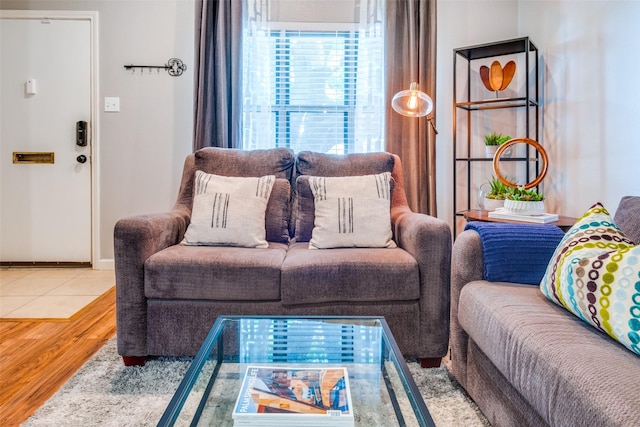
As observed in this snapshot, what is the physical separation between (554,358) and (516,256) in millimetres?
567

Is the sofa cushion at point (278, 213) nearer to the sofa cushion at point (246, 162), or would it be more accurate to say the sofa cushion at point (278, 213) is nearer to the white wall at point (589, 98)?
the sofa cushion at point (246, 162)

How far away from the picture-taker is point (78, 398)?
146cm

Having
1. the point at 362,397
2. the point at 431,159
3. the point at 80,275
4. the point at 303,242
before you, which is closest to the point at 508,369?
the point at 362,397

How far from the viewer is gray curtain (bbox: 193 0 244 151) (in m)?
2.95

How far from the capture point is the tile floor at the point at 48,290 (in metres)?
2.37

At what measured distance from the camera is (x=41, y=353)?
6.04ft

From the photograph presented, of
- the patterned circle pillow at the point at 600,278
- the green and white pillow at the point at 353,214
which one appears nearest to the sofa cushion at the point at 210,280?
the green and white pillow at the point at 353,214

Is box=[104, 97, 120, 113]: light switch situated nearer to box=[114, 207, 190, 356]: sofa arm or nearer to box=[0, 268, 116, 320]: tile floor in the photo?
box=[0, 268, 116, 320]: tile floor

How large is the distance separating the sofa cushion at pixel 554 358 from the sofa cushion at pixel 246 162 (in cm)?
135

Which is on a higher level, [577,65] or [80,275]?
[577,65]

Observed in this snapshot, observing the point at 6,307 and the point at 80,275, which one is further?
the point at 80,275

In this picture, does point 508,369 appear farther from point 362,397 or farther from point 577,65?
point 577,65

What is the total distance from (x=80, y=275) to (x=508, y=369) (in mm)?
3092

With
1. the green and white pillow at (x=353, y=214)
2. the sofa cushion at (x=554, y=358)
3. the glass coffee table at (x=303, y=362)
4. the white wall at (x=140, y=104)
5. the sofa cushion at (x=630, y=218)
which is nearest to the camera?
the sofa cushion at (x=554, y=358)
